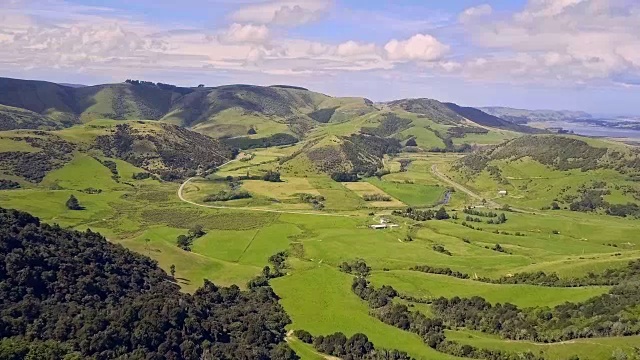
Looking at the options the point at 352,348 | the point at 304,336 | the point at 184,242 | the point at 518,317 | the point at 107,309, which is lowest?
the point at 304,336

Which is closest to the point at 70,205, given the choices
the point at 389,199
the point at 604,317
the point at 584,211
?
the point at 389,199

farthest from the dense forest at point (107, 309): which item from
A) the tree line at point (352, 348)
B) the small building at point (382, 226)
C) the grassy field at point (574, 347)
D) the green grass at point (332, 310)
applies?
the small building at point (382, 226)

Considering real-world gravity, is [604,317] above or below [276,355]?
above

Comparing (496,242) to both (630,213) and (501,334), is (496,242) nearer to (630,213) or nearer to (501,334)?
(501,334)

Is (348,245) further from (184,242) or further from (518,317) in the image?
(518,317)

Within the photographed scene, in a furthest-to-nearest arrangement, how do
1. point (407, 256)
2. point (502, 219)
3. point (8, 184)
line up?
point (8, 184) → point (502, 219) → point (407, 256)

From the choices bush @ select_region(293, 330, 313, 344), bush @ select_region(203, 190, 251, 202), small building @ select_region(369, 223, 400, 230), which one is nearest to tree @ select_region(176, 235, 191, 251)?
small building @ select_region(369, 223, 400, 230)

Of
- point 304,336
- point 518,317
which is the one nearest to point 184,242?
point 304,336
